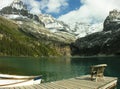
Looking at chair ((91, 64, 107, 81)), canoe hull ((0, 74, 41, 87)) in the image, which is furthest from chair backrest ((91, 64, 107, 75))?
canoe hull ((0, 74, 41, 87))

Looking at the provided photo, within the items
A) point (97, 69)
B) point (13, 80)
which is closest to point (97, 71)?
point (97, 69)

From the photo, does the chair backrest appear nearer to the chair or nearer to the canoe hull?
the chair

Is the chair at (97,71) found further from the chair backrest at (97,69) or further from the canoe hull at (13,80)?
the canoe hull at (13,80)

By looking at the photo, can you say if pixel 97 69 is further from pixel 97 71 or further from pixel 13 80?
pixel 13 80

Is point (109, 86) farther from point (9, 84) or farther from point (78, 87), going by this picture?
point (9, 84)

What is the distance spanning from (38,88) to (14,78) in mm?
4704

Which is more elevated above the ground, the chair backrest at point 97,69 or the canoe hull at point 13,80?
the chair backrest at point 97,69

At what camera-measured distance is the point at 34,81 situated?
39656 mm

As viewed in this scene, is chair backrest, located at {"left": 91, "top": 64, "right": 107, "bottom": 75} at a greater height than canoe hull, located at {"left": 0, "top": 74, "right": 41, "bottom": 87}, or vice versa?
chair backrest, located at {"left": 91, "top": 64, "right": 107, "bottom": 75}

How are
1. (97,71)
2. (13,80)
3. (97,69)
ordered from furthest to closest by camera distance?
(97,69) → (97,71) → (13,80)

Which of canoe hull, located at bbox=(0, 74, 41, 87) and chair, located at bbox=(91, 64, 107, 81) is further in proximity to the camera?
chair, located at bbox=(91, 64, 107, 81)

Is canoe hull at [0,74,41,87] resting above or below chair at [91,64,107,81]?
below

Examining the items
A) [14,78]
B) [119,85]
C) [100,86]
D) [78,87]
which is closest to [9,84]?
[14,78]

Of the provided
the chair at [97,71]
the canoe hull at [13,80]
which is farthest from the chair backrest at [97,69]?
the canoe hull at [13,80]
